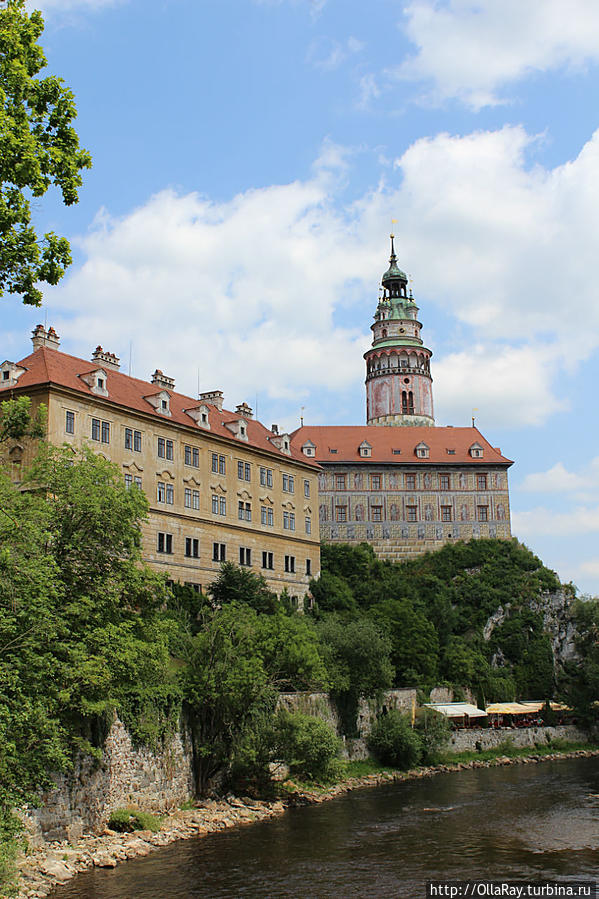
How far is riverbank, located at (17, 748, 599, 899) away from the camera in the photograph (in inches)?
842

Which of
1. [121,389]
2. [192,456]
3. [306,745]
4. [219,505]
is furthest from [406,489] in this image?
[306,745]

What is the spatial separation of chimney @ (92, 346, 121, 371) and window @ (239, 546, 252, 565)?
1209 cm

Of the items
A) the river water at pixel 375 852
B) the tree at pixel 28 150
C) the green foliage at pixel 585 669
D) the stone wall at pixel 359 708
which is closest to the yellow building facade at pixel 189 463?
the stone wall at pixel 359 708

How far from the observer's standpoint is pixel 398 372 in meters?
81.2

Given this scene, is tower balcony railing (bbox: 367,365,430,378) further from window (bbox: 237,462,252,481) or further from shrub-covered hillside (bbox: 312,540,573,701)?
window (bbox: 237,462,252,481)

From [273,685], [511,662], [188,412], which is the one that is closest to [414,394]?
[511,662]

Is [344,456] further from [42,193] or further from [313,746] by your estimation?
[42,193]

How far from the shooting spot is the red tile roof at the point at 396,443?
6769cm

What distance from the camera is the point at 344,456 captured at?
67.6 meters

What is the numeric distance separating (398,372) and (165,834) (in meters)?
60.1

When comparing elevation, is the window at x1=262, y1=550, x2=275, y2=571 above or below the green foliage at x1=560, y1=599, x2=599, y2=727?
above

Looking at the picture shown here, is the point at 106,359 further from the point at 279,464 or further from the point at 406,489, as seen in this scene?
the point at 406,489

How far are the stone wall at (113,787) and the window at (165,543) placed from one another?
14.0 metres

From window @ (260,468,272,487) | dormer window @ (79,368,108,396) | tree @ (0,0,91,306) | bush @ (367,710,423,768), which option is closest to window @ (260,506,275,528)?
window @ (260,468,272,487)
